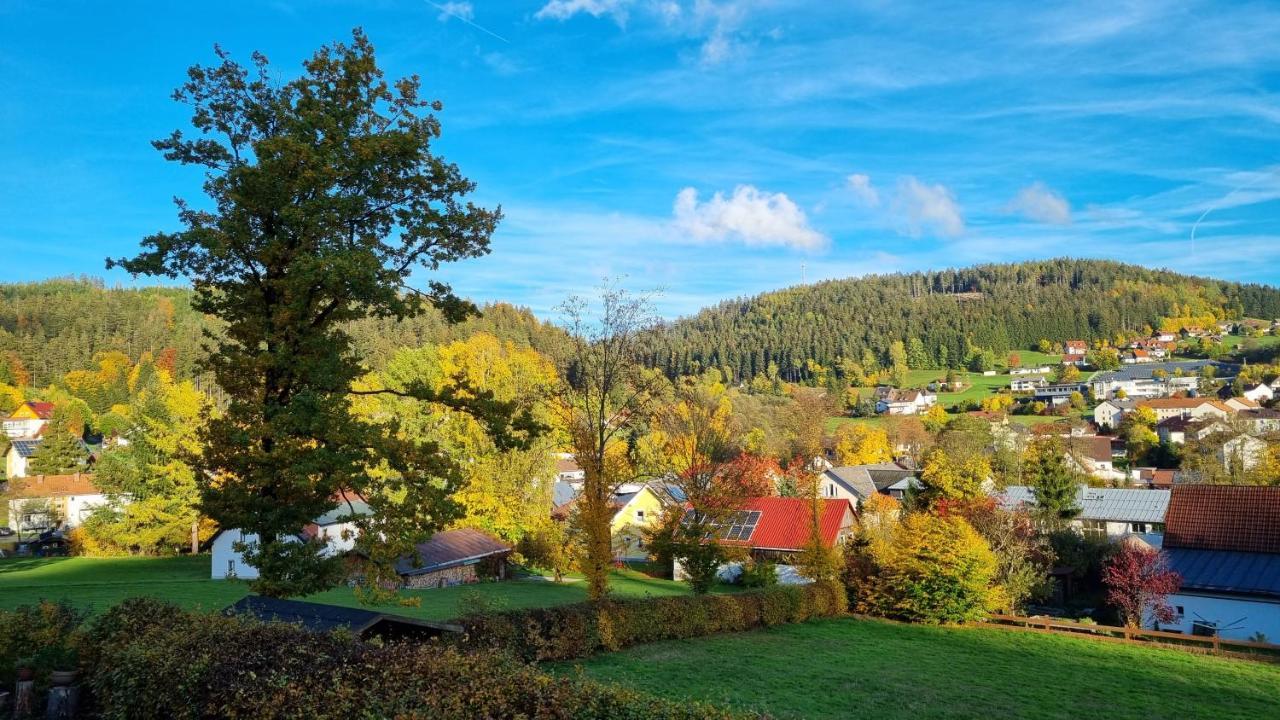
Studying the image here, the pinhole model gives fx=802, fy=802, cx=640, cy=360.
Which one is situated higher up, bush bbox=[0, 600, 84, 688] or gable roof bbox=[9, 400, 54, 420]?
gable roof bbox=[9, 400, 54, 420]

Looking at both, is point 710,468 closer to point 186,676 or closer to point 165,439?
point 165,439

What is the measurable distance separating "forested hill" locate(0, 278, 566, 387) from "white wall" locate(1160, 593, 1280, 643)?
8625cm

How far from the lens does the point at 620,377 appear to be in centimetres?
2531

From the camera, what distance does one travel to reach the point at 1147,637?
1044 inches

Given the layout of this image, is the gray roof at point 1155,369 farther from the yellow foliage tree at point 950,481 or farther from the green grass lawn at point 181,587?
the green grass lawn at point 181,587

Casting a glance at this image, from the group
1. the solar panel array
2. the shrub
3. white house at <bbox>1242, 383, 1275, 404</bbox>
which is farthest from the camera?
white house at <bbox>1242, 383, 1275, 404</bbox>

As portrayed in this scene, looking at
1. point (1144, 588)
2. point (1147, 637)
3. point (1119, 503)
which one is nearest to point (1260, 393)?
point (1119, 503)

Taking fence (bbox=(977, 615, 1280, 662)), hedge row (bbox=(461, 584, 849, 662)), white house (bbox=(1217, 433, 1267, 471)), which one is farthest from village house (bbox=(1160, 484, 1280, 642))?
white house (bbox=(1217, 433, 1267, 471))

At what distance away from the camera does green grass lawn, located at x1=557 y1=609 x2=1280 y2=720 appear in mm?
16609

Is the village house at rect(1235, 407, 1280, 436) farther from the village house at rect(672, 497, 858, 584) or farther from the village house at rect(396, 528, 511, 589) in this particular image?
the village house at rect(396, 528, 511, 589)

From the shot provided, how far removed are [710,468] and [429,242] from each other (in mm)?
24206

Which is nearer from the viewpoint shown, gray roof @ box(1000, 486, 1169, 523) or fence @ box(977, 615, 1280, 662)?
fence @ box(977, 615, 1280, 662)

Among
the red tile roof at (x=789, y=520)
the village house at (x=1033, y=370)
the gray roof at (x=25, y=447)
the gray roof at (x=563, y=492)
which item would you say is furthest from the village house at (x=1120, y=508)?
the village house at (x=1033, y=370)

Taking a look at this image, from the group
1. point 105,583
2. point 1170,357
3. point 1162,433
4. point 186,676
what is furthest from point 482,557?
point 1170,357
